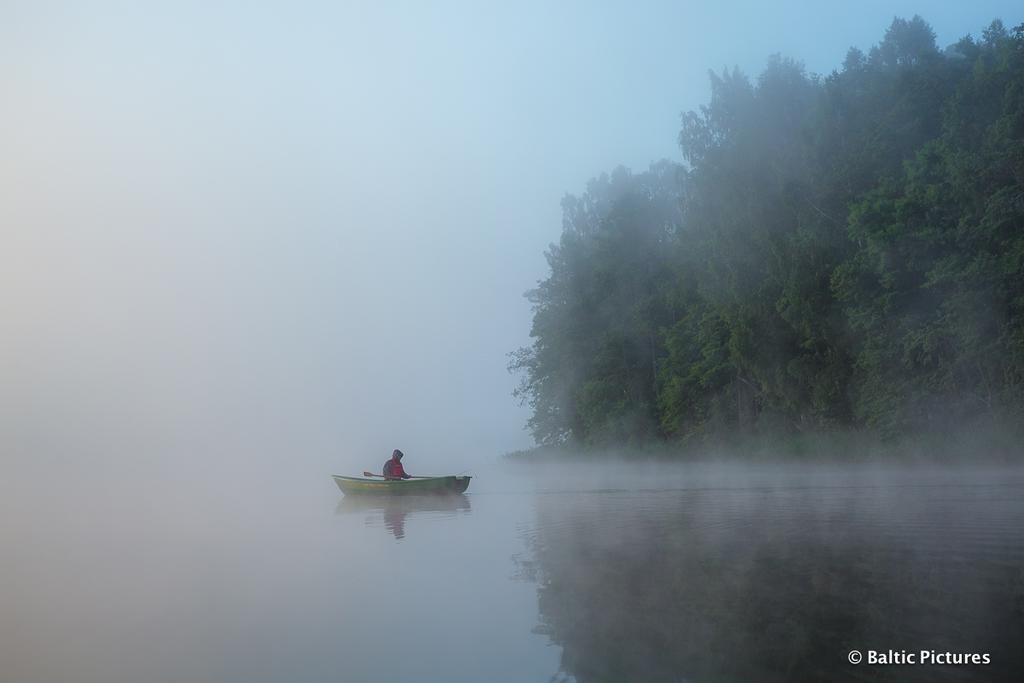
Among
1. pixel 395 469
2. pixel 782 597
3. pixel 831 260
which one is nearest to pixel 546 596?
pixel 782 597

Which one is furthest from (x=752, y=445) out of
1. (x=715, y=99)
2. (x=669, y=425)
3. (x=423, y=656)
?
(x=423, y=656)

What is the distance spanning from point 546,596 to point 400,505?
1851cm

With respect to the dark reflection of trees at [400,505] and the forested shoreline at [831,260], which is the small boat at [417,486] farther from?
the forested shoreline at [831,260]

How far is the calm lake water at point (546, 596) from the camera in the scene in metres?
7.44

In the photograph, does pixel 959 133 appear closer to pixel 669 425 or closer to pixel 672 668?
pixel 669 425

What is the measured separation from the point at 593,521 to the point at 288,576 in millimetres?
7348

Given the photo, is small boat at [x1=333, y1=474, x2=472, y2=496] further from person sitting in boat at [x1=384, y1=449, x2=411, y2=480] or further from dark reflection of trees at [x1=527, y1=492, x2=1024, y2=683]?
dark reflection of trees at [x1=527, y1=492, x2=1024, y2=683]

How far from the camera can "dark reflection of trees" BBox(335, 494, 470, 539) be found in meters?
25.1

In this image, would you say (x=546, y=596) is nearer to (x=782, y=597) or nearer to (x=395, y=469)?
(x=782, y=597)

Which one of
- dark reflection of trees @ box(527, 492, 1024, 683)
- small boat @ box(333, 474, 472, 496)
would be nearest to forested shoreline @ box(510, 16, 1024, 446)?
small boat @ box(333, 474, 472, 496)

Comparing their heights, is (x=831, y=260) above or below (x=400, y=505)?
above

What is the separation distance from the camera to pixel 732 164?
43.7 metres

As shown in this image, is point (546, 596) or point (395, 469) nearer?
point (546, 596)

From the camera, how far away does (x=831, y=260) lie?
129 feet
